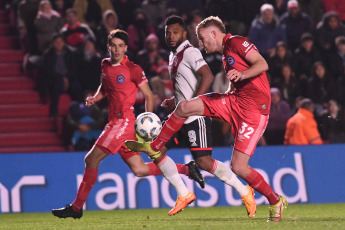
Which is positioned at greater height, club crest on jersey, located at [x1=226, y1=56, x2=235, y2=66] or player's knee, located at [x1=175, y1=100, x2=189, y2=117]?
club crest on jersey, located at [x1=226, y1=56, x2=235, y2=66]

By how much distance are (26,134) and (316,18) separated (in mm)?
6064

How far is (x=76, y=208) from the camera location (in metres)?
9.76

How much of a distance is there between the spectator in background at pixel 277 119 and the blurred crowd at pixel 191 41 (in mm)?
16

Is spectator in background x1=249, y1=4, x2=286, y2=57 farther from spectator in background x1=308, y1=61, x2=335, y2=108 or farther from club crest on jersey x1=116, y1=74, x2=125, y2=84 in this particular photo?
club crest on jersey x1=116, y1=74, x2=125, y2=84

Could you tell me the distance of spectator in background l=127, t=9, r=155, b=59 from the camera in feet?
53.3

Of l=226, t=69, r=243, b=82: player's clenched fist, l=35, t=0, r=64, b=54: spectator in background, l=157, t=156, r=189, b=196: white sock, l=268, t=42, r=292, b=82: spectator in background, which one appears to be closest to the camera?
l=226, t=69, r=243, b=82: player's clenched fist

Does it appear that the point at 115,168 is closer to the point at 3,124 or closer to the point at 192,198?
the point at 192,198

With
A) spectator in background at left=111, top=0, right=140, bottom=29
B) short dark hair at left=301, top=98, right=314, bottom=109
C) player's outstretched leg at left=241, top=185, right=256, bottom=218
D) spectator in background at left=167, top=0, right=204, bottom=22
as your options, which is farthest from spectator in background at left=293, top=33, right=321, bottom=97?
player's outstretched leg at left=241, top=185, right=256, bottom=218

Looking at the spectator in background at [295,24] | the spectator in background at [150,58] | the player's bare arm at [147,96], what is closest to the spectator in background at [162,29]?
the spectator in background at [150,58]

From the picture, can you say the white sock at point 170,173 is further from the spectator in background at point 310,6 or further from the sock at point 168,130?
the spectator in background at point 310,6

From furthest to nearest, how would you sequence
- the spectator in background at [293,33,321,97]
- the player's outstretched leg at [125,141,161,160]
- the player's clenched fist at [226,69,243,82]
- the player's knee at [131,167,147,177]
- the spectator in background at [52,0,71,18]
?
the spectator in background at [52,0,71,18] → the spectator in background at [293,33,321,97] → the player's knee at [131,167,147,177] → the player's outstretched leg at [125,141,161,160] → the player's clenched fist at [226,69,243,82]

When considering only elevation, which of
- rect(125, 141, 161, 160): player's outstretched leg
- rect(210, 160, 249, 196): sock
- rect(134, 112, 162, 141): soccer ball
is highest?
rect(134, 112, 162, 141): soccer ball

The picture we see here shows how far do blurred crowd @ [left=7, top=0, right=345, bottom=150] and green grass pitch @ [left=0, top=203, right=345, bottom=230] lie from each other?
273cm

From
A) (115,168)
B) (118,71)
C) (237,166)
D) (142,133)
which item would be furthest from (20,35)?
Answer: (237,166)
